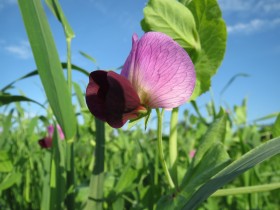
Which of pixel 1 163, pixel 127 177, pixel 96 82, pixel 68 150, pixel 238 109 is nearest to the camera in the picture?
pixel 96 82

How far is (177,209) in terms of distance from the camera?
60 centimetres

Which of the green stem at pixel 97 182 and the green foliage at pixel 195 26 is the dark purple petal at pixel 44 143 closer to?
the green stem at pixel 97 182

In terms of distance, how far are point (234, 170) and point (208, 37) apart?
0.33m

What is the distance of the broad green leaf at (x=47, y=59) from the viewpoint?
1.96 ft

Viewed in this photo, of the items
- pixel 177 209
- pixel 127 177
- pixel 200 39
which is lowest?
pixel 177 209

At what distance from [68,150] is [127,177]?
24 cm

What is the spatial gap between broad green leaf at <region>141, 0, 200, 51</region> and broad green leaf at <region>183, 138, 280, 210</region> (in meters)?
0.28

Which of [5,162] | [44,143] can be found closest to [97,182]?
[5,162]

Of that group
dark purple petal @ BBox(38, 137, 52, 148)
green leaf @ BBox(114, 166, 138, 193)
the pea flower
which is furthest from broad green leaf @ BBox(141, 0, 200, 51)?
dark purple petal @ BBox(38, 137, 52, 148)

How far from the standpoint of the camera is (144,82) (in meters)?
0.57

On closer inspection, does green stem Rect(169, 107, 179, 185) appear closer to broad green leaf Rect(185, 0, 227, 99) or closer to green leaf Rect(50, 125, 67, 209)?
broad green leaf Rect(185, 0, 227, 99)

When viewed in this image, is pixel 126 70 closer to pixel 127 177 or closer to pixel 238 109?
pixel 127 177

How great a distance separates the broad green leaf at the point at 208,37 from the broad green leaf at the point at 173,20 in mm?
29

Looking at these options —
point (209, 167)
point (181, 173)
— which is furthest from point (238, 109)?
point (209, 167)
